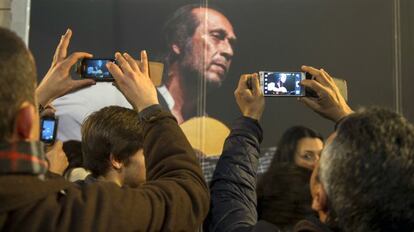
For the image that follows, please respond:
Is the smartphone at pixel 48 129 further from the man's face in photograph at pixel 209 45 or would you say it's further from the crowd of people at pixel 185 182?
the man's face in photograph at pixel 209 45

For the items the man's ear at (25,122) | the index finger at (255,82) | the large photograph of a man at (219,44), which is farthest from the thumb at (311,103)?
the large photograph of a man at (219,44)

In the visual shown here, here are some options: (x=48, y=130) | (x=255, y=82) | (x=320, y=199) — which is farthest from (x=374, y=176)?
(x=48, y=130)

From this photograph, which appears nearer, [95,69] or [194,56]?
[95,69]

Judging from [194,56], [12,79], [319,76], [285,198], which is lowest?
[285,198]

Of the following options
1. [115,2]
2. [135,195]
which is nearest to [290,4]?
[115,2]

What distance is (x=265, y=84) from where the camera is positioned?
5.87ft

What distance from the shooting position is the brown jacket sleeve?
3.00ft

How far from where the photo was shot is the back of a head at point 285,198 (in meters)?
1.51

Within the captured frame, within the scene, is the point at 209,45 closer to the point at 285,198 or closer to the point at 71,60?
the point at 71,60

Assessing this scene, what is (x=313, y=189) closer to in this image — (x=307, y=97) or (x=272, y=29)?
(x=307, y=97)

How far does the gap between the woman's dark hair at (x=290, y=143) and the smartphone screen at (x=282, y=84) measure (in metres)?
1.12

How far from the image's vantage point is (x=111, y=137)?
1674mm

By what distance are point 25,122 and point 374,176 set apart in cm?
56

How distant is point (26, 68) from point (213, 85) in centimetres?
257
